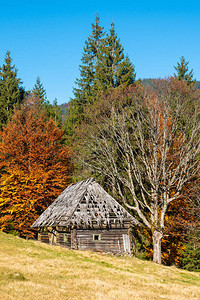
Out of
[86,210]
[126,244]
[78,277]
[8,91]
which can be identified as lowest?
[126,244]

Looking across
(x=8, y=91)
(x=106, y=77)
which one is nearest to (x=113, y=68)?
(x=106, y=77)

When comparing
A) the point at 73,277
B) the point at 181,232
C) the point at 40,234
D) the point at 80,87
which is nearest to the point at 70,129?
the point at 80,87

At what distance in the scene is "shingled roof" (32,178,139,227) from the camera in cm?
2350

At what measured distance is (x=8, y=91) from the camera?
152 feet

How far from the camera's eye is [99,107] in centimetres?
3481

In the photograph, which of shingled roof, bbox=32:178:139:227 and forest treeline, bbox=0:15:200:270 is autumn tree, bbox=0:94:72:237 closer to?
forest treeline, bbox=0:15:200:270

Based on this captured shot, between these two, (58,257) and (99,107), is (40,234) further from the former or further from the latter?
(99,107)

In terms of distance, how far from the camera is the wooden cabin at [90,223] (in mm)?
23594

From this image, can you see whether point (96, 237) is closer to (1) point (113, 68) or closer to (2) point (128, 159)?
(2) point (128, 159)

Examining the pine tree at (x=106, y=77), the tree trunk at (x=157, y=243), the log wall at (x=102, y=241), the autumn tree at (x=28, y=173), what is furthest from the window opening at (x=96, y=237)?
the pine tree at (x=106, y=77)

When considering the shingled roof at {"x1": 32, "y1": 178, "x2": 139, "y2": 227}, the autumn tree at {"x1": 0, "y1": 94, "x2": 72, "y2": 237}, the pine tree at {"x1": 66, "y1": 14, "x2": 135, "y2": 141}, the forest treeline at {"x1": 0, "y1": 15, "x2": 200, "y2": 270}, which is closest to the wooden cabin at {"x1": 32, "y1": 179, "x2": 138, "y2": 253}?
the shingled roof at {"x1": 32, "y1": 178, "x2": 139, "y2": 227}

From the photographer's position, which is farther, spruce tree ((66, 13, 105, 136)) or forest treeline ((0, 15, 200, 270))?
spruce tree ((66, 13, 105, 136))

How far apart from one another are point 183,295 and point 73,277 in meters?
5.17

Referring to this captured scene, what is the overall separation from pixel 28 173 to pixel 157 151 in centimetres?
1414
